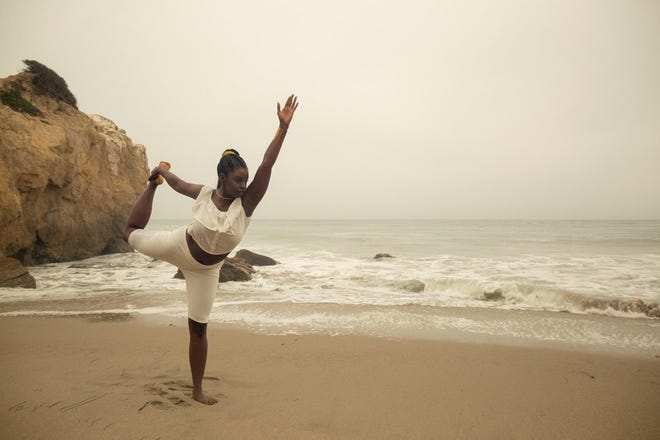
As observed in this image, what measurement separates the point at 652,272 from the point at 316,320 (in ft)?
42.5

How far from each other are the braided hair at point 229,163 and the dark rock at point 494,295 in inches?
322

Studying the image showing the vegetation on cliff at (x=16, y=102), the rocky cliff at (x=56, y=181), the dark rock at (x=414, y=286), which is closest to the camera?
the dark rock at (x=414, y=286)

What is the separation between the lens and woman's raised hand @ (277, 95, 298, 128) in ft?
8.63

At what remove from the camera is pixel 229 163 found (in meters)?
2.68

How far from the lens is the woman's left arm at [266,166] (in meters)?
2.55

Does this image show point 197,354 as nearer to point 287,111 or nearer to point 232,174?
point 232,174

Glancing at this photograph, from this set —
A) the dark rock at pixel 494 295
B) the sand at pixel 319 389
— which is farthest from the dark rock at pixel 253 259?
the sand at pixel 319 389

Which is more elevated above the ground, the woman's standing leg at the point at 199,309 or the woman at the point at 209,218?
the woman at the point at 209,218

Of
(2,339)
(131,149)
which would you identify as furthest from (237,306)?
(131,149)

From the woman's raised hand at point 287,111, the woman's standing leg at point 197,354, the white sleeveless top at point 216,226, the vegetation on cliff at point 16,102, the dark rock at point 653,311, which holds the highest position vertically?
the vegetation on cliff at point 16,102

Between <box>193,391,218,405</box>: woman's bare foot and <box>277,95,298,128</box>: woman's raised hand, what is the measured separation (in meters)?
2.37

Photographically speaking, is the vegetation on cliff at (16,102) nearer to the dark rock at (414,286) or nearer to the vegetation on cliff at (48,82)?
the vegetation on cliff at (48,82)

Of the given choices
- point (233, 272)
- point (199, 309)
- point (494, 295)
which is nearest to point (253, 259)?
point (233, 272)

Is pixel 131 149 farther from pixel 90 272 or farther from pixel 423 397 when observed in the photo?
pixel 423 397
